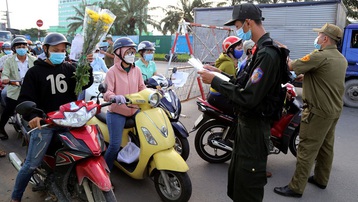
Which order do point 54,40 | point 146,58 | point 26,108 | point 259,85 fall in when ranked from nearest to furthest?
point 259,85 → point 26,108 → point 54,40 → point 146,58

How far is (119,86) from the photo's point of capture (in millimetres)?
3352

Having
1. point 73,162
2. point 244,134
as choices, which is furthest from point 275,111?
point 73,162

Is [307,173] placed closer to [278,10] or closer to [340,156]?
[340,156]

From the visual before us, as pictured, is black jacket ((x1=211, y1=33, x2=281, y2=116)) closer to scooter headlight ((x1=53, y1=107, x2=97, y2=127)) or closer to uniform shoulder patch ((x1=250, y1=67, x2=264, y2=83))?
uniform shoulder patch ((x1=250, y1=67, x2=264, y2=83))

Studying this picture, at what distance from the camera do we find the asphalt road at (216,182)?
127 inches

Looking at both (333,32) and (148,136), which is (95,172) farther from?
(333,32)

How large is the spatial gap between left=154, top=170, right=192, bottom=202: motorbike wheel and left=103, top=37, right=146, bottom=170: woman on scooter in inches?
24.0

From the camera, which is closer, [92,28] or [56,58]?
[92,28]

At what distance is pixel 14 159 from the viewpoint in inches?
118

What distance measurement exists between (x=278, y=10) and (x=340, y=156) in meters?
7.53

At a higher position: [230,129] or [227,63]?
[227,63]

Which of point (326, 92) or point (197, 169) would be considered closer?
point (326, 92)

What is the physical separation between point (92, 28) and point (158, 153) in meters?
1.38

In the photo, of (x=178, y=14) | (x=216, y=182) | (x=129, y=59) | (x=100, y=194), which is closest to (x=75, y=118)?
(x=100, y=194)
